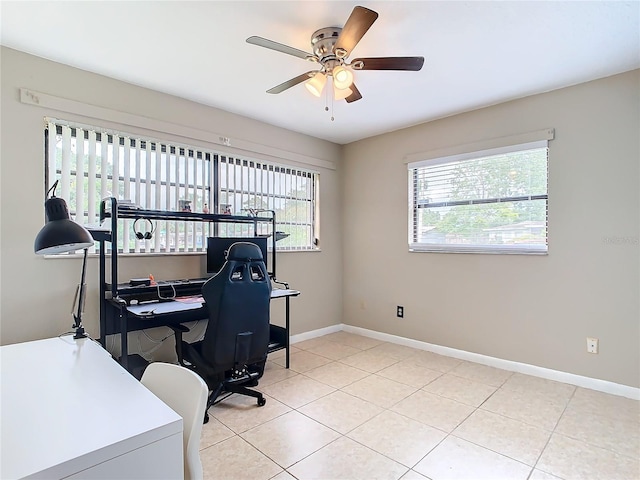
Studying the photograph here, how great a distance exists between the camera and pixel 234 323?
7.66ft

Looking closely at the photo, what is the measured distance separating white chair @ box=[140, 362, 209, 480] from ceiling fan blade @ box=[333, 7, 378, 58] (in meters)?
1.70

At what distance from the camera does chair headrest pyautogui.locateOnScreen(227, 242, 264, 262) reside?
2320mm

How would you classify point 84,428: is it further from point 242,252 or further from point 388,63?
point 388,63

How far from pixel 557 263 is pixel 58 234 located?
11.6 feet

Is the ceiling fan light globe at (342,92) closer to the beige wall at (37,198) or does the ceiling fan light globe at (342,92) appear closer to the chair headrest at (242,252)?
the chair headrest at (242,252)

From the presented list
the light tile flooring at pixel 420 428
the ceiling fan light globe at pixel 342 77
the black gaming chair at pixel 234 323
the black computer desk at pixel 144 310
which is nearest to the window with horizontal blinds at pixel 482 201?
the light tile flooring at pixel 420 428

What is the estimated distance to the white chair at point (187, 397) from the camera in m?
1.03

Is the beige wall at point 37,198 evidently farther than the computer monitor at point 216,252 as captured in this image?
No

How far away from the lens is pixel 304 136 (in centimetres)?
424

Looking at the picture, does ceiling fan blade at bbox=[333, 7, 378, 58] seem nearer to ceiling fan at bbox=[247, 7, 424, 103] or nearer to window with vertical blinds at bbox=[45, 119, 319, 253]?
ceiling fan at bbox=[247, 7, 424, 103]

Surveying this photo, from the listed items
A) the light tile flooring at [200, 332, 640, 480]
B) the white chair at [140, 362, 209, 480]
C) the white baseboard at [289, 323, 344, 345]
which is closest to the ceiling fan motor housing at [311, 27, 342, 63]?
the white chair at [140, 362, 209, 480]

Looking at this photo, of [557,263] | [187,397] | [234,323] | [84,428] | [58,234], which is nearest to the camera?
[84,428]

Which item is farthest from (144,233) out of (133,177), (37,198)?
(37,198)

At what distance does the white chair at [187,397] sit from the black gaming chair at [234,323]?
995mm
